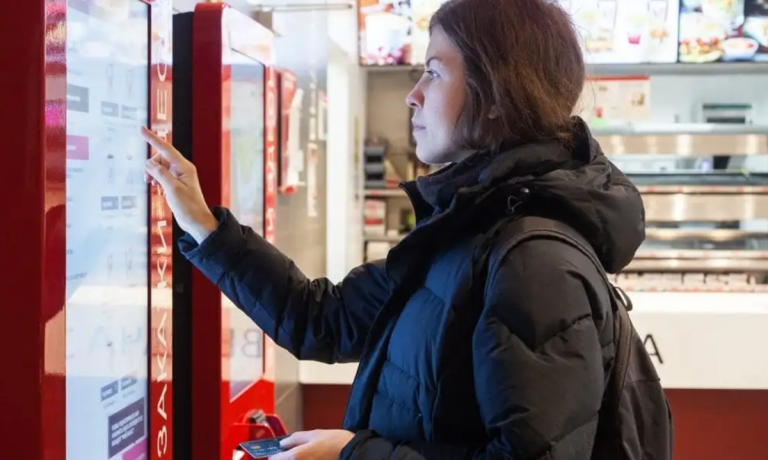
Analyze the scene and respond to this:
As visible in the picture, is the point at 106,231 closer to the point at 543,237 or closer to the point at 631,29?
the point at 543,237

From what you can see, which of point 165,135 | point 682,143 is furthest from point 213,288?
point 682,143

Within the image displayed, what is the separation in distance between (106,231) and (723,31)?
450 cm

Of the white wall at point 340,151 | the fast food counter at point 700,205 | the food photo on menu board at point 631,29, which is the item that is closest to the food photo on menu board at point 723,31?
the food photo on menu board at point 631,29

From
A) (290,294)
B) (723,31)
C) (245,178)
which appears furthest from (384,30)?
(290,294)

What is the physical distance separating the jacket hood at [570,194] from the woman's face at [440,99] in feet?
0.35

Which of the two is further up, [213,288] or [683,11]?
[683,11]

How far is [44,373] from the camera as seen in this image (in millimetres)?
1065

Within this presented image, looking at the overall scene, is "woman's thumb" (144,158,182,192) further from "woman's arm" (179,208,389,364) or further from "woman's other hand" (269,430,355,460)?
"woman's other hand" (269,430,355,460)

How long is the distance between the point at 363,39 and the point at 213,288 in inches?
134

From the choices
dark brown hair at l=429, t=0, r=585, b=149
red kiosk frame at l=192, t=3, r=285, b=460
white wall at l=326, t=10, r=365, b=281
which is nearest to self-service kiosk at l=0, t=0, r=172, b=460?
red kiosk frame at l=192, t=3, r=285, b=460

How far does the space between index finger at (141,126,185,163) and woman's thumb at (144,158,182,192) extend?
0.02 meters

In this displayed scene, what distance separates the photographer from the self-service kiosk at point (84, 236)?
41.3 inches

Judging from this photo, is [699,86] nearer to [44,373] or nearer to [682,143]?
[682,143]

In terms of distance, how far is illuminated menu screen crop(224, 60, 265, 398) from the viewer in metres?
1.90
